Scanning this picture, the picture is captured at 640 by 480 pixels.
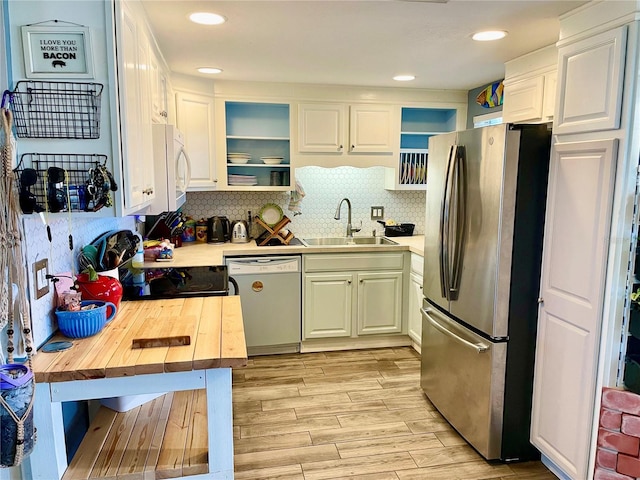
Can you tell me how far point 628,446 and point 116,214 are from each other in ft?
7.35

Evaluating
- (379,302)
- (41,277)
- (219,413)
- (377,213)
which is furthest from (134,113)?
(377,213)

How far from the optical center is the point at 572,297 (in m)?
2.01

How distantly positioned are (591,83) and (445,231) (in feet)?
3.33

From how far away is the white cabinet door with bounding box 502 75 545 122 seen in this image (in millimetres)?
2574

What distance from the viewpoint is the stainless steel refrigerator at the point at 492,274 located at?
2.16 meters

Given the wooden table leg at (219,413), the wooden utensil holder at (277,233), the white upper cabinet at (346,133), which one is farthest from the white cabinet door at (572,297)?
the wooden utensil holder at (277,233)

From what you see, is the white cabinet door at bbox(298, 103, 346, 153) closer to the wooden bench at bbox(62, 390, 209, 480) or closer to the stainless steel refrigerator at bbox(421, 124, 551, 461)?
the stainless steel refrigerator at bbox(421, 124, 551, 461)

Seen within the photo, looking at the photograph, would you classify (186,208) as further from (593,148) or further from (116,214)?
(593,148)

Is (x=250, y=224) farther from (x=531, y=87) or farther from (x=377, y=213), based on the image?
(x=531, y=87)

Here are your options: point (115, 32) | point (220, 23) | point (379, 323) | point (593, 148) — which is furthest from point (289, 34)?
point (379, 323)

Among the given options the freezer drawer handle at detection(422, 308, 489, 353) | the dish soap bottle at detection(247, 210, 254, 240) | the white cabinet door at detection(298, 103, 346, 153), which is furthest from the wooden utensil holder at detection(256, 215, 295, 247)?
the freezer drawer handle at detection(422, 308, 489, 353)

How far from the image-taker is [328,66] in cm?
311

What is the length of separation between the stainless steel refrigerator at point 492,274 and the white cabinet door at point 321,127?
1356 millimetres

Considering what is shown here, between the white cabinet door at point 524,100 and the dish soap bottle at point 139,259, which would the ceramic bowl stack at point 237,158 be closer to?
the dish soap bottle at point 139,259
